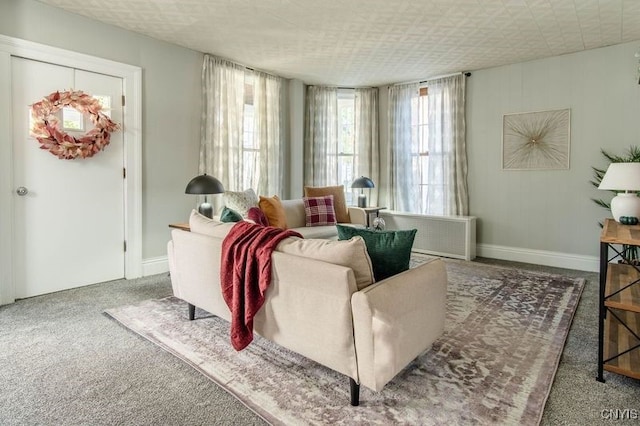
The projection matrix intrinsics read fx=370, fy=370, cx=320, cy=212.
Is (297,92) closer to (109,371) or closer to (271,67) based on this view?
(271,67)

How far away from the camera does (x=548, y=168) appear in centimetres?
462

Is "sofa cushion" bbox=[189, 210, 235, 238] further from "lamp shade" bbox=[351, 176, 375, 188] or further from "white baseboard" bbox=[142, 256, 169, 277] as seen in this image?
"lamp shade" bbox=[351, 176, 375, 188]

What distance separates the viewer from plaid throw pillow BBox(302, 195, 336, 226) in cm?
477

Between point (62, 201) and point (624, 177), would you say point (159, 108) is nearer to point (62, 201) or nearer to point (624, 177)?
point (62, 201)

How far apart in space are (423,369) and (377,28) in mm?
3142

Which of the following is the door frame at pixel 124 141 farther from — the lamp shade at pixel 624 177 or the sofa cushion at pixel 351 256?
the lamp shade at pixel 624 177

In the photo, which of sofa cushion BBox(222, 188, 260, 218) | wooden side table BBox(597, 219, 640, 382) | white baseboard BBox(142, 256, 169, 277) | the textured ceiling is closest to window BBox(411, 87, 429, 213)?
the textured ceiling

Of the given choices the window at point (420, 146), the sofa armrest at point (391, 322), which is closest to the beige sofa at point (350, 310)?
the sofa armrest at point (391, 322)

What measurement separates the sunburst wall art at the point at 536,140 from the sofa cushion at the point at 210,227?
13.2 feet

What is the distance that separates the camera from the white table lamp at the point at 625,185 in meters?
2.54

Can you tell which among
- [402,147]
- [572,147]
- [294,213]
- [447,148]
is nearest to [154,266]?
[294,213]

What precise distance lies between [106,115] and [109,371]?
262cm

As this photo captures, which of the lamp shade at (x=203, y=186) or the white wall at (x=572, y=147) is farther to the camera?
the white wall at (x=572, y=147)

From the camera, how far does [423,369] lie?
81.9 inches
